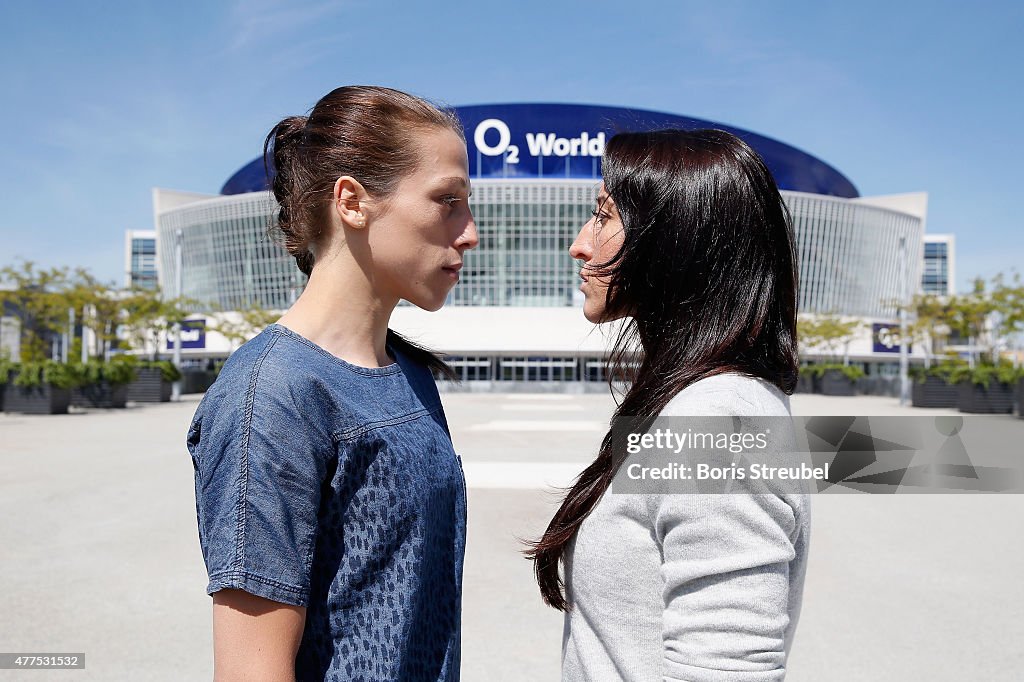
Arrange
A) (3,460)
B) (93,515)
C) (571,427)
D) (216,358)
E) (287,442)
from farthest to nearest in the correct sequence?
(216,358)
(571,427)
(3,460)
(93,515)
(287,442)

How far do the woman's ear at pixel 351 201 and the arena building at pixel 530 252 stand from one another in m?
51.4

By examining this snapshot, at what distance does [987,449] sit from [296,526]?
15.9 metres

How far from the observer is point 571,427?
1870 cm

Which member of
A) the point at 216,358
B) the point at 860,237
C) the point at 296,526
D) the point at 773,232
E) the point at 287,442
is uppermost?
the point at 860,237

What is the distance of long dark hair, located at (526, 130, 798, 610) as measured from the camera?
5.02ft

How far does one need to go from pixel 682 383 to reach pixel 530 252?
206ft

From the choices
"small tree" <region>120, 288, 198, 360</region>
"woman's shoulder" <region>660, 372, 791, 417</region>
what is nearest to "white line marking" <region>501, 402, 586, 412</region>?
"small tree" <region>120, 288, 198, 360</region>

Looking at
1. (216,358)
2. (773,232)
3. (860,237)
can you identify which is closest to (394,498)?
(773,232)

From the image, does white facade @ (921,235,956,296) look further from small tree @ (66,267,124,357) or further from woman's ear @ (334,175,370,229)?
woman's ear @ (334,175,370,229)

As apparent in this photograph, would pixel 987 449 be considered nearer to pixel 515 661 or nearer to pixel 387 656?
pixel 515 661

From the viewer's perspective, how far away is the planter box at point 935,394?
28.3 meters

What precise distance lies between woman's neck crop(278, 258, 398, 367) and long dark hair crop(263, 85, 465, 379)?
116mm

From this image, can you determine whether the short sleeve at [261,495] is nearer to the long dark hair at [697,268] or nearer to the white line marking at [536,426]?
the long dark hair at [697,268]
